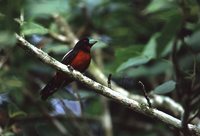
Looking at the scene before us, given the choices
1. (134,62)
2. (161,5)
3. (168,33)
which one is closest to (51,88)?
(134,62)

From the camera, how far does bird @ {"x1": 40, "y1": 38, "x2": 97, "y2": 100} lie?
2.96m

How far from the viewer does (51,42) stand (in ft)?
14.9

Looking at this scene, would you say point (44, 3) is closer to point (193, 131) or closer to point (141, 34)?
point (141, 34)

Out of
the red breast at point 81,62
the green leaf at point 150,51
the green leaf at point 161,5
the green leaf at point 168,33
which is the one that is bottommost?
the green leaf at point 150,51

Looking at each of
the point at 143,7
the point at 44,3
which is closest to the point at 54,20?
the point at 44,3

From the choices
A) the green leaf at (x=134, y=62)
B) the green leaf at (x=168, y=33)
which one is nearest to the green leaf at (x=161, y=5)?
the green leaf at (x=134, y=62)

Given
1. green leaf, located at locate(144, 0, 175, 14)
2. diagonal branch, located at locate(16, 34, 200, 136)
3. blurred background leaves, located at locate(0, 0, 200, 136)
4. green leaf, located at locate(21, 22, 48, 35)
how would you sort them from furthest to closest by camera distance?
1. blurred background leaves, located at locate(0, 0, 200, 136)
2. green leaf, located at locate(144, 0, 175, 14)
3. green leaf, located at locate(21, 22, 48, 35)
4. diagonal branch, located at locate(16, 34, 200, 136)

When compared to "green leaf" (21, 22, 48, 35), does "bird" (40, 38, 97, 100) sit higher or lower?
lower

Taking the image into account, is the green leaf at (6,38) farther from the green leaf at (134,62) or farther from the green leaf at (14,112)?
the green leaf at (134,62)

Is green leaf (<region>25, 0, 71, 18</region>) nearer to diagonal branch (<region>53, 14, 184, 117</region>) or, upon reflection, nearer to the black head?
diagonal branch (<region>53, 14, 184, 117</region>)

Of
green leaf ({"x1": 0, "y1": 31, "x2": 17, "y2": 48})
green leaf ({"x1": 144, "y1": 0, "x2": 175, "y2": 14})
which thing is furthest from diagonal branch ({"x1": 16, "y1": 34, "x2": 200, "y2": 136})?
green leaf ({"x1": 144, "y1": 0, "x2": 175, "y2": 14})

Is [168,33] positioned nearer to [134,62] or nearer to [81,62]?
[134,62]

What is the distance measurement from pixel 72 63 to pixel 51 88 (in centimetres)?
25

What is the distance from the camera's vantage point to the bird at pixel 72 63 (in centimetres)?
296
